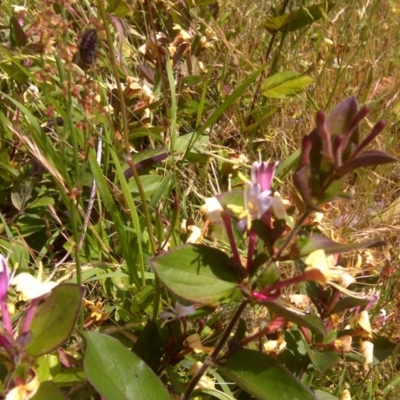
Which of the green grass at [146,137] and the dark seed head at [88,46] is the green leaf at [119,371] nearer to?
the green grass at [146,137]

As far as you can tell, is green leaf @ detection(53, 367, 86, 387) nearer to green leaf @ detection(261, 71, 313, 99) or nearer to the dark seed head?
the dark seed head

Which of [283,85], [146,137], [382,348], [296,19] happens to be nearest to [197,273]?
[382,348]

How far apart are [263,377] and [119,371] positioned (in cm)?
17

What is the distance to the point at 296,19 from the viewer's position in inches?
59.5

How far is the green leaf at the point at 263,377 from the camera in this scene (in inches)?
24.2

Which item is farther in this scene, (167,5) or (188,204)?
(167,5)

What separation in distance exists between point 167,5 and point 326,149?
1.14m

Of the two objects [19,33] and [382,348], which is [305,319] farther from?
[19,33]

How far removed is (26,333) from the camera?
58cm

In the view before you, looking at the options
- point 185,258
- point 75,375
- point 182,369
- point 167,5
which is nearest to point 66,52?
point 185,258

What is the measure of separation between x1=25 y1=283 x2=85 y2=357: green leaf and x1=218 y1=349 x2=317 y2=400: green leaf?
0.65ft

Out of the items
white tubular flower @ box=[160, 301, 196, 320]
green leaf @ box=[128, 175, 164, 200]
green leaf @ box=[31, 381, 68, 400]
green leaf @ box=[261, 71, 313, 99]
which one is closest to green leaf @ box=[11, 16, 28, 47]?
green leaf @ box=[128, 175, 164, 200]

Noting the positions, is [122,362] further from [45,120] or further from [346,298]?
[45,120]

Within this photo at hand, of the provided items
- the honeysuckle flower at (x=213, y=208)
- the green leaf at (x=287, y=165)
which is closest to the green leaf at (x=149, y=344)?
the honeysuckle flower at (x=213, y=208)
